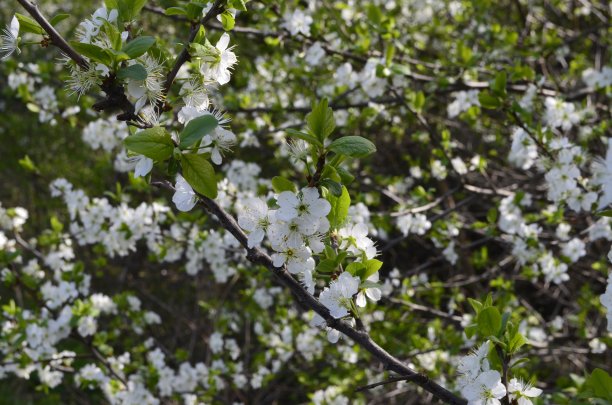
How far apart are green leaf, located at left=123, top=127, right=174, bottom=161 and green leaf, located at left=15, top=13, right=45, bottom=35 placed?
1.32ft

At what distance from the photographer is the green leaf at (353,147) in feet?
3.55

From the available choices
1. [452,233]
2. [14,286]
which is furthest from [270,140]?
[14,286]

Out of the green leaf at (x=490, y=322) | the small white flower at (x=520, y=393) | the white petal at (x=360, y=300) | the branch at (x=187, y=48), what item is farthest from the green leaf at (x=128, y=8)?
the small white flower at (x=520, y=393)

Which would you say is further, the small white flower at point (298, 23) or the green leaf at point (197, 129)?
the small white flower at point (298, 23)

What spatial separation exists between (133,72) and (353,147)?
449 millimetres

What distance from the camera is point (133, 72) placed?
110 centimetres

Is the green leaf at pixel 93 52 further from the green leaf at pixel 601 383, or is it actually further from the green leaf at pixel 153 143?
the green leaf at pixel 601 383

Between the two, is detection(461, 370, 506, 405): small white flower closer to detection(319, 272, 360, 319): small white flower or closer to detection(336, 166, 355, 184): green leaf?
detection(319, 272, 360, 319): small white flower

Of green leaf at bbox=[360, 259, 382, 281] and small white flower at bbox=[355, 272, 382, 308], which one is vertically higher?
green leaf at bbox=[360, 259, 382, 281]

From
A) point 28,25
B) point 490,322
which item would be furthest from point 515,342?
point 28,25

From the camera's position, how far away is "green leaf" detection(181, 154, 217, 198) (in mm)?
1075

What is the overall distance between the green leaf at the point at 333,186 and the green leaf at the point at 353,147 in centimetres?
6

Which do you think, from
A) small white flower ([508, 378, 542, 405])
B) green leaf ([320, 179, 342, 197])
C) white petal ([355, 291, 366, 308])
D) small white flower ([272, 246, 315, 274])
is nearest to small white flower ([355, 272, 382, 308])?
white petal ([355, 291, 366, 308])

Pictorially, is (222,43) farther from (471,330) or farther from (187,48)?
(471,330)
